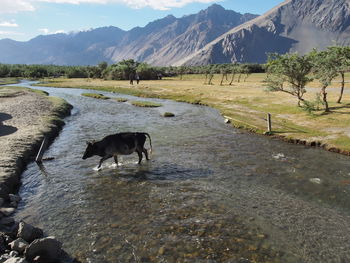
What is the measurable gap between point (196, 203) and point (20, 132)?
22880 mm

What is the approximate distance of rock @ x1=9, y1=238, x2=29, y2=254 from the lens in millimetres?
12273

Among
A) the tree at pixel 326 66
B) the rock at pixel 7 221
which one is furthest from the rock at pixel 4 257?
the tree at pixel 326 66

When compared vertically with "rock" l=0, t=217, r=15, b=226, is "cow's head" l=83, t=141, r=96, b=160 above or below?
above

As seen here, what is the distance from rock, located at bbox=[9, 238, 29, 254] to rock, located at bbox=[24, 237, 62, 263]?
21.3 inches

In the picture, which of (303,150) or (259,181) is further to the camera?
(303,150)

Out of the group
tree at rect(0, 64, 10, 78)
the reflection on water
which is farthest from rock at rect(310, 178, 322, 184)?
tree at rect(0, 64, 10, 78)

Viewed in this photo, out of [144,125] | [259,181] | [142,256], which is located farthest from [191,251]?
[144,125]

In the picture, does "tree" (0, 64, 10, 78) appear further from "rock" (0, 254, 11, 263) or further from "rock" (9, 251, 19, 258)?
"rock" (0, 254, 11, 263)

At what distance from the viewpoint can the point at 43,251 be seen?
11.9m

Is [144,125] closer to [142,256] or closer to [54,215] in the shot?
[54,215]

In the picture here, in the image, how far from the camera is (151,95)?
80000 mm

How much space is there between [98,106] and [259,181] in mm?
46452

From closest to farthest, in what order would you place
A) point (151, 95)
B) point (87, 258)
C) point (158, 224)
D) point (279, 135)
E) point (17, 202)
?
point (87, 258)
point (158, 224)
point (17, 202)
point (279, 135)
point (151, 95)

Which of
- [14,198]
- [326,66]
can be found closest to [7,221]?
[14,198]
